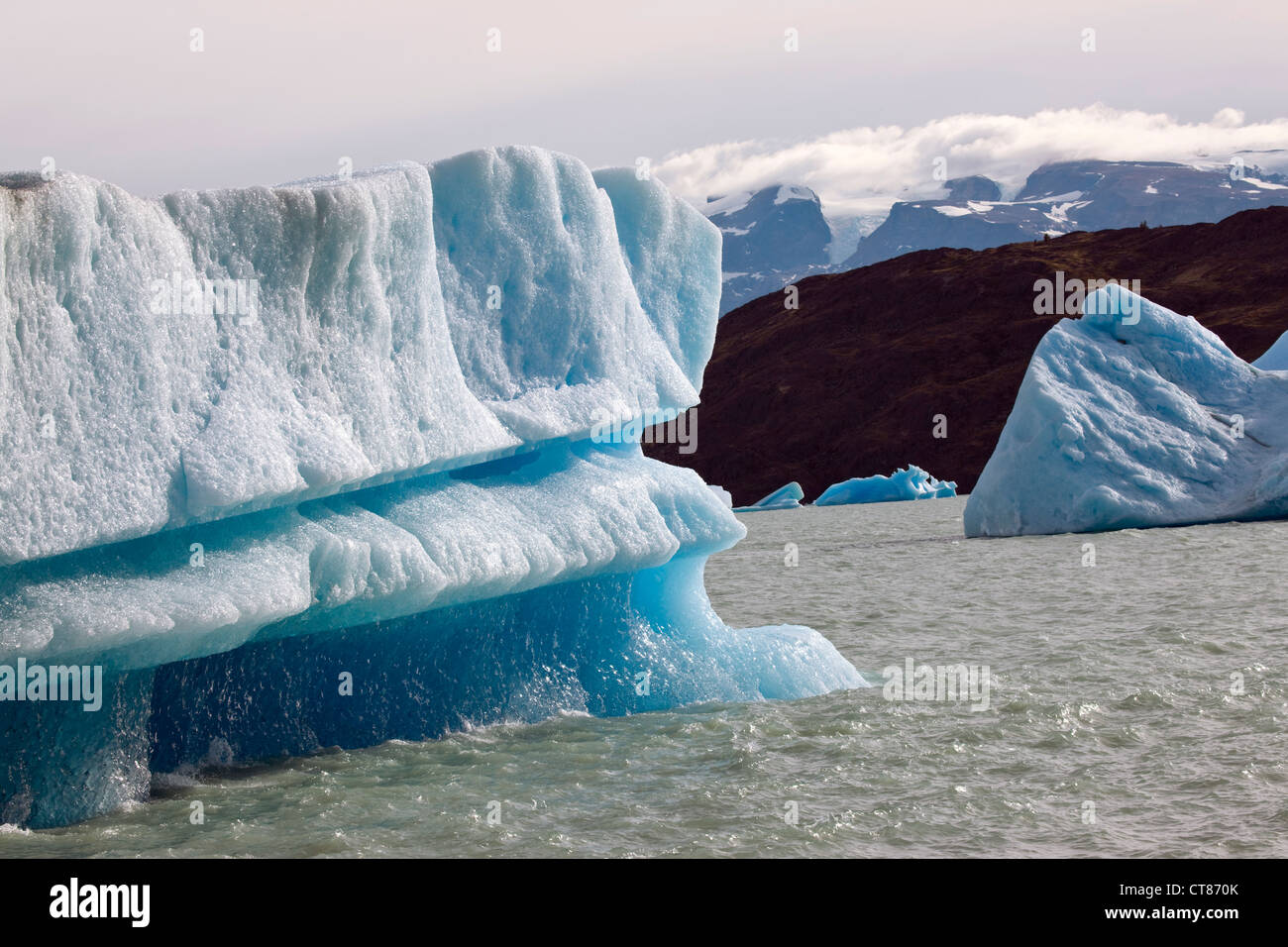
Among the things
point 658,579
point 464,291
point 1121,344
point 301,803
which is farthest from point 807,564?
point 301,803

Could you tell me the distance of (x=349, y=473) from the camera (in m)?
4.97

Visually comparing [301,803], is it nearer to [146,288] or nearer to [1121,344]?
[146,288]

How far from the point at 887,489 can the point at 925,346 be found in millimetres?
25063

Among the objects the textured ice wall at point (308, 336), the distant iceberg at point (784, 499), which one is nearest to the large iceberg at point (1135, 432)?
the textured ice wall at point (308, 336)

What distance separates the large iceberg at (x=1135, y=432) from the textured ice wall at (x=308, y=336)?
10.6 metres

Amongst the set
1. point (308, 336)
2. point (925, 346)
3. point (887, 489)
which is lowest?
point (887, 489)

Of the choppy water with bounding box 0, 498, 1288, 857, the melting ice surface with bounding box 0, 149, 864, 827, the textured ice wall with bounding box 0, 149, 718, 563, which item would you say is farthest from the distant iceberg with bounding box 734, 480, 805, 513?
the textured ice wall with bounding box 0, 149, 718, 563

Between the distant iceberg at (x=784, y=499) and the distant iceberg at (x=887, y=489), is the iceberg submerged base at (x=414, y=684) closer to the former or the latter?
the distant iceberg at (x=887, y=489)

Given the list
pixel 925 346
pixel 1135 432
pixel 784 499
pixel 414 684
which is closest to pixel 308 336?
pixel 414 684

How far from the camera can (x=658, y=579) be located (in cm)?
704

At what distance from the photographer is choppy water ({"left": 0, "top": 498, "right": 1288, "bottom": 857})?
425cm

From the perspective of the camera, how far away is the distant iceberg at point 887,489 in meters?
38.5

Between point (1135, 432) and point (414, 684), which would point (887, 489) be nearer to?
point (1135, 432)
